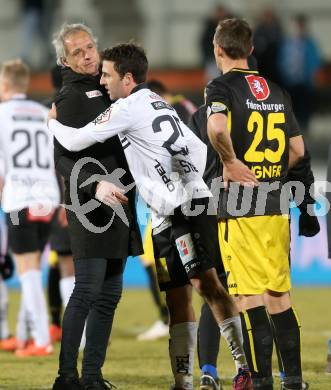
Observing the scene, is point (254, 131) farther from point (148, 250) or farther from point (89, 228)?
point (148, 250)

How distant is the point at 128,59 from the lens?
5.94 m

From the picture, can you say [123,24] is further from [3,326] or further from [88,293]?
[88,293]

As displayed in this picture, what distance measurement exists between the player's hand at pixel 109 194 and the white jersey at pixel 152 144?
0.52 ft

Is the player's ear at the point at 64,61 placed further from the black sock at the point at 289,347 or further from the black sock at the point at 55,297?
the black sock at the point at 55,297

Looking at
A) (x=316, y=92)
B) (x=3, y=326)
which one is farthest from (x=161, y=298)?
(x=316, y=92)

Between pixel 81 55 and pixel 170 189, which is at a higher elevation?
pixel 81 55

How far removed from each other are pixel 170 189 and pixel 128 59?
0.75 metres

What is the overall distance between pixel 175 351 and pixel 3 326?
3.25 m

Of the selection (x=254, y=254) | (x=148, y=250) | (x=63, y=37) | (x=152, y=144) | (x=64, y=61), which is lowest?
(x=148, y=250)

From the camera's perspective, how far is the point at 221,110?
588 cm

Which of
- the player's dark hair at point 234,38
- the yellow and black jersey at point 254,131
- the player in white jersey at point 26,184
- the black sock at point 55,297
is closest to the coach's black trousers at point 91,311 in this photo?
the yellow and black jersey at point 254,131

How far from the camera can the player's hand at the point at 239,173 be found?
5.91 m

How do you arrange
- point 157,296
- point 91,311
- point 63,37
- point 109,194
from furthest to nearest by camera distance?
point 157,296, point 63,37, point 91,311, point 109,194

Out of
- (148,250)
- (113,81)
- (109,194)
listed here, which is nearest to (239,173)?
(109,194)
